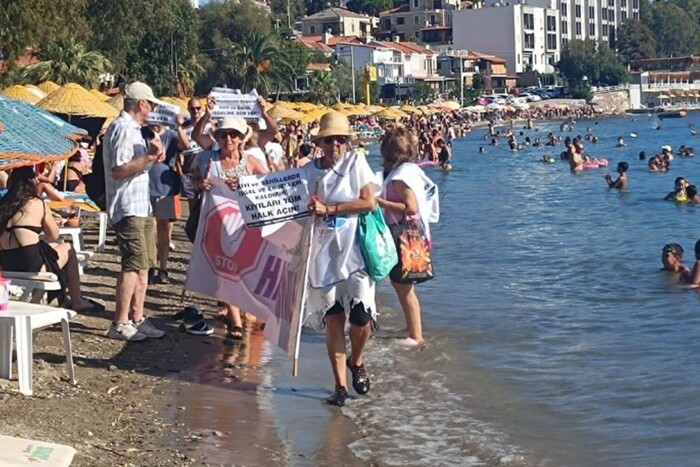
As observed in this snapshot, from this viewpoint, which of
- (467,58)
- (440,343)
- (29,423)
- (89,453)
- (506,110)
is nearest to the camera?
(89,453)

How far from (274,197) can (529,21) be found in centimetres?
13951

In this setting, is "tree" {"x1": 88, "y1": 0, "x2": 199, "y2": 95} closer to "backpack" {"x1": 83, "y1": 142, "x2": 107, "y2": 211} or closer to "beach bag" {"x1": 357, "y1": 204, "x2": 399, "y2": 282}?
"backpack" {"x1": 83, "y1": 142, "x2": 107, "y2": 211}

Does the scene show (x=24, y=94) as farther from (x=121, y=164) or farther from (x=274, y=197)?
(x=274, y=197)

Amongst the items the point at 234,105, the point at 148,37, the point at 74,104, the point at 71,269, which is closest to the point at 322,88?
the point at 148,37

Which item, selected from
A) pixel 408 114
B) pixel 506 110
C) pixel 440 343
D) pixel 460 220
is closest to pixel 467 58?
pixel 506 110

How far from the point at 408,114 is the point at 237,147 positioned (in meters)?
73.7

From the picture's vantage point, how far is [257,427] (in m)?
7.06

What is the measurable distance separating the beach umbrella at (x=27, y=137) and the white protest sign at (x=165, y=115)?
2.68ft

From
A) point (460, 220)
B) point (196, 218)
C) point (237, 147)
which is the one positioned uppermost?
point (237, 147)

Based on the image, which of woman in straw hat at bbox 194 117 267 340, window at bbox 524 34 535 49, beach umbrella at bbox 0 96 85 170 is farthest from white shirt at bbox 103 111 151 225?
window at bbox 524 34 535 49

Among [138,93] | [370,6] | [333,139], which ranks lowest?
[333,139]

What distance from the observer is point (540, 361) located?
9.87 metres

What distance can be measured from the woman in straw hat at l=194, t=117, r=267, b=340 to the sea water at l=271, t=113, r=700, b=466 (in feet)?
4.83

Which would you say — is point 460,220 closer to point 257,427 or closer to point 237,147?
point 237,147
